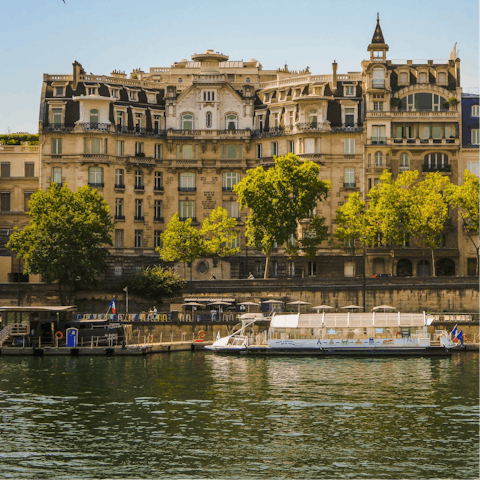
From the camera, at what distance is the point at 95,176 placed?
406 ft

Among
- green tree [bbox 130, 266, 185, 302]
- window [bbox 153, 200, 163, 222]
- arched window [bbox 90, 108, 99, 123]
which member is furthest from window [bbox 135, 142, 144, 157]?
green tree [bbox 130, 266, 185, 302]

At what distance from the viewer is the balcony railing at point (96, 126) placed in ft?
407

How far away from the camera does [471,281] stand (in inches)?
4146

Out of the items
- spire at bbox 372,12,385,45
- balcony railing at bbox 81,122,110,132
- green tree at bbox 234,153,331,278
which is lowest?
green tree at bbox 234,153,331,278

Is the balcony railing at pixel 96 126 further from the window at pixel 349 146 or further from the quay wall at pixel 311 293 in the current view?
the window at pixel 349 146

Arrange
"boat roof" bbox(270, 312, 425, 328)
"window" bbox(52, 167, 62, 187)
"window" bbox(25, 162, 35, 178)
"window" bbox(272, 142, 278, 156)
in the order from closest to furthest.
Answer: "boat roof" bbox(270, 312, 425, 328) < "window" bbox(52, 167, 62, 187) < "window" bbox(272, 142, 278, 156) < "window" bbox(25, 162, 35, 178)

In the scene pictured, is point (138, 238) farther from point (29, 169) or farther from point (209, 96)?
point (209, 96)

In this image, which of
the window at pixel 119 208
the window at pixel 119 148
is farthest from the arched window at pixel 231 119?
the window at pixel 119 208

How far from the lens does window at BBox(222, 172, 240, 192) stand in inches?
5027

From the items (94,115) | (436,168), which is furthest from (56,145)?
(436,168)

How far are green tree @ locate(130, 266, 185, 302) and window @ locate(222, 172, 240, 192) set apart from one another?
68.7 ft

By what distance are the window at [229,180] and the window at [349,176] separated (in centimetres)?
1330

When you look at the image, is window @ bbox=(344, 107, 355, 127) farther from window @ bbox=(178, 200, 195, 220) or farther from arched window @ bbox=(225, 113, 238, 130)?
window @ bbox=(178, 200, 195, 220)

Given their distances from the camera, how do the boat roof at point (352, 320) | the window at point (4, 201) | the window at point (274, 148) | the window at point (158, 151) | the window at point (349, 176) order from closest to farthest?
1. the boat roof at point (352, 320)
2. the window at point (349, 176)
3. the window at point (274, 148)
4. the window at point (158, 151)
5. the window at point (4, 201)
